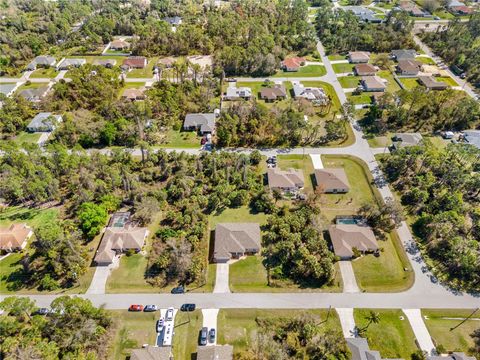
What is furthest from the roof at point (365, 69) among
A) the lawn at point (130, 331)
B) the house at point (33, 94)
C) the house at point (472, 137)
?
the house at point (33, 94)

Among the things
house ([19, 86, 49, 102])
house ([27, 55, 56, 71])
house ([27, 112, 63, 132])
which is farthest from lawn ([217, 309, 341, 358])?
house ([27, 55, 56, 71])

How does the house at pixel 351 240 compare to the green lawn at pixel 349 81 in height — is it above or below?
below

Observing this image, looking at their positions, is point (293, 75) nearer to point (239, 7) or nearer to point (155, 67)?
point (155, 67)

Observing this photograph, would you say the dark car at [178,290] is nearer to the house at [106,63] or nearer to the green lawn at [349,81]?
the green lawn at [349,81]

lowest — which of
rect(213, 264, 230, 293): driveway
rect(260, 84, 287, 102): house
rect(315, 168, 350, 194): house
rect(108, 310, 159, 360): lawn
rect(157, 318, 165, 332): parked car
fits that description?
rect(108, 310, 159, 360): lawn

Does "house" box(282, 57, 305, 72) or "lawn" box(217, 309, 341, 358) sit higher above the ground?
"house" box(282, 57, 305, 72)

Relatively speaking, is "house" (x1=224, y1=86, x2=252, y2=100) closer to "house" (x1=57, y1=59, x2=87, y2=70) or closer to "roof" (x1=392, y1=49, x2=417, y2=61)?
"house" (x1=57, y1=59, x2=87, y2=70)

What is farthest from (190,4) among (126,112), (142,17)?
(126,112)
